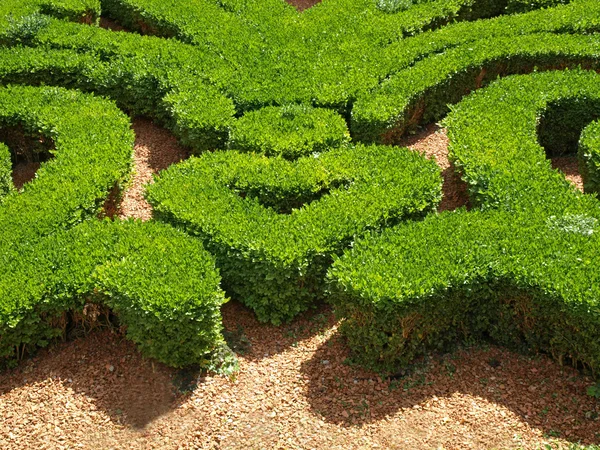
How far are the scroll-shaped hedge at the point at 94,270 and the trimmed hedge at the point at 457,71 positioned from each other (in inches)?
190

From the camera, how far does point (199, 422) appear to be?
32.2 feet

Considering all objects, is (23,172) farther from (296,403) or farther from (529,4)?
(529,4)

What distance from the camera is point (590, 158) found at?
1256 cm

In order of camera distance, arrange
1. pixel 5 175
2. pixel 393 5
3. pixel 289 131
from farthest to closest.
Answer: pixel 393 5 < pixel 289 131 < pixel 5 175

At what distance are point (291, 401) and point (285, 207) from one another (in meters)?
3.41

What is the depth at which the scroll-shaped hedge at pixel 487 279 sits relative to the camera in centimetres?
977

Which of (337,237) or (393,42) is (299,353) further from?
(393,42)

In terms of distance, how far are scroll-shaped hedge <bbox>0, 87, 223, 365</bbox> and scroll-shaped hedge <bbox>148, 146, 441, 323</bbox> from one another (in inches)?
24.5

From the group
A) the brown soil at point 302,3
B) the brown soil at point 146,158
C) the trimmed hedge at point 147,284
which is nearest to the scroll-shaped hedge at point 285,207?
the trimmed hedge at point 147,284

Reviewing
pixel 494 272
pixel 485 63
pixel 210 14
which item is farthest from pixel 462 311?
pixel 210 14

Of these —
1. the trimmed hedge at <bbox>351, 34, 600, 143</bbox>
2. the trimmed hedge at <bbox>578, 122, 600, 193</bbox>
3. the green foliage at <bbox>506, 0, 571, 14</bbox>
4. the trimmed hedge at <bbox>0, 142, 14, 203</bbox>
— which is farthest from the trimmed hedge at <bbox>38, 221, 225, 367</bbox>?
the green foliage at <bbox>506, 0, 571, 14</bbox>

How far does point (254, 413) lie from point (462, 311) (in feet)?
9.78

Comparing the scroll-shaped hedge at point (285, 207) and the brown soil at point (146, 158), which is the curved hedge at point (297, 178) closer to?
the scroll-shaped hedge at point (285, 207)

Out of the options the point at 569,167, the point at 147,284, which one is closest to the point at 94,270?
the point at 147,284
